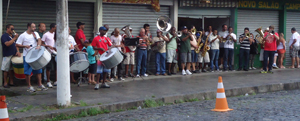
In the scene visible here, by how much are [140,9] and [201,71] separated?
3.43 metres

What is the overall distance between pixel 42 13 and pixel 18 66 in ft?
6.52

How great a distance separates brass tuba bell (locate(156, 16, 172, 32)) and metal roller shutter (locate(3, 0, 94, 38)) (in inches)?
92.3

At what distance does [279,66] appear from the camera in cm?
1711

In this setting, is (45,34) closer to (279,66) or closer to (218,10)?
(218,10)

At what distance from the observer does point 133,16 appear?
13.6m

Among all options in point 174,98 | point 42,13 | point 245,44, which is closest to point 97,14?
point 42,13

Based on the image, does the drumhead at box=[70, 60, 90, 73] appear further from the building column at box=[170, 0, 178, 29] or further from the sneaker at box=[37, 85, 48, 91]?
the building column at box=[170, 0, 178, 29]

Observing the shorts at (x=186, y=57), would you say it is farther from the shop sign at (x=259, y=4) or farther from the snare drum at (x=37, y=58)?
the snare drum at (x=37, y=58)

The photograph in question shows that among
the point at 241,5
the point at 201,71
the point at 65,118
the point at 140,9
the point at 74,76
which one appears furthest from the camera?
the point at 241,5

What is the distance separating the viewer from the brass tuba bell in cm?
1358

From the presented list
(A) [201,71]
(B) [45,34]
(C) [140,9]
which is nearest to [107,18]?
(C) [140,9]

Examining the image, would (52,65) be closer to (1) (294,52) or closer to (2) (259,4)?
(2) (259,4)

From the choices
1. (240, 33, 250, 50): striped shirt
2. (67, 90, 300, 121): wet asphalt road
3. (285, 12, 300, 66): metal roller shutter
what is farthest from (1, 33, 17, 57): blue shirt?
(285, 12, 300, 66): metal roller shutter

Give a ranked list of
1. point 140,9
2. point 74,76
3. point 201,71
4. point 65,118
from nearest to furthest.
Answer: point 65,118, point 74,76, point 140,9, point 201,71
